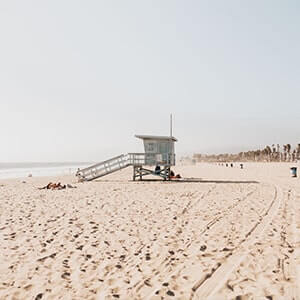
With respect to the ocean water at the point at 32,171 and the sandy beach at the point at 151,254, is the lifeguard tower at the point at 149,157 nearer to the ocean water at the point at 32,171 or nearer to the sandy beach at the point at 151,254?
the sandy beach at the point at 151,254

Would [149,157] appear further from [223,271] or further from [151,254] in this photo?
[223,271]

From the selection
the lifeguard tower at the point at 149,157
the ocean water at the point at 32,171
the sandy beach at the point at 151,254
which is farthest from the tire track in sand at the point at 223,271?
the ocean water at the point at 32,171

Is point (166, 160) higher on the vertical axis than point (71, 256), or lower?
higher

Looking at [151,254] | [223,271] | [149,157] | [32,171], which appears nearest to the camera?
[223,271]

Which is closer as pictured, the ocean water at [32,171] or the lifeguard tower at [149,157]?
the lifeguard tower at [149,157]

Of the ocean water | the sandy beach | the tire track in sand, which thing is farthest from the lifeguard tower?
the ocean water

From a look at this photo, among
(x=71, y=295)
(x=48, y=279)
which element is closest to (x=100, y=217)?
(x=48, y=279)

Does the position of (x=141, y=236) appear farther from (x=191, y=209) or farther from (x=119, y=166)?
(x=119, y=166)

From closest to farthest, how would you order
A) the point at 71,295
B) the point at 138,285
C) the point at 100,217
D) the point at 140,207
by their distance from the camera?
the point at 71,295 < the point at 138,285 < the point at 100,217 < the point at 140,207

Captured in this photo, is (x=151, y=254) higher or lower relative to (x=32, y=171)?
higher

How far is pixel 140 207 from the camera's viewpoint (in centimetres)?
1021

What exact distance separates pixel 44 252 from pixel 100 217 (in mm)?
3232

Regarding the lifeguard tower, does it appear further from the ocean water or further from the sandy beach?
the ocean water

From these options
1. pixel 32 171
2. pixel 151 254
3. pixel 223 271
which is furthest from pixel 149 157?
pixel 32 171
